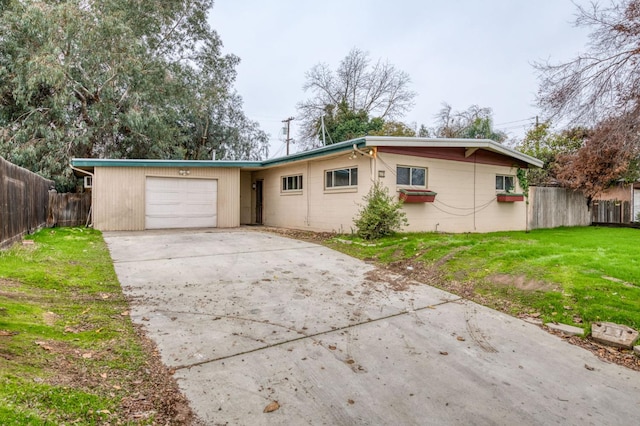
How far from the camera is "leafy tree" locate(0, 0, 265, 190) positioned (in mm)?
14883

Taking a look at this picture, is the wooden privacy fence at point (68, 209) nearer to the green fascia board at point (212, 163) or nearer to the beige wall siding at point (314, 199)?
the green fascia board at point (212, 163)

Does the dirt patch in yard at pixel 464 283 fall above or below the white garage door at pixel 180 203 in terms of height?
below

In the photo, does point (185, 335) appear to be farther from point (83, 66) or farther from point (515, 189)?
point (83, 66)

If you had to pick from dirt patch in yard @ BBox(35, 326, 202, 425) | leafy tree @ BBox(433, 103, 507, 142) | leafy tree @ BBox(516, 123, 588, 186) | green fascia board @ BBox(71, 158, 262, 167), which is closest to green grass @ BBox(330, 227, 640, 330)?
dirt patch in yard @ BBox(35, 326, 202, 425)

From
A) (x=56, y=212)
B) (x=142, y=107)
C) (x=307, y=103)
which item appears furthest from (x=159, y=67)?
(x=307, y=103)

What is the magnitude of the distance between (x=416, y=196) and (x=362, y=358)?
23.7 feet

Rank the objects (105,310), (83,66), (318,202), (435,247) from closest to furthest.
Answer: (105,310) → (435,247) → (318,202) → (83,66)

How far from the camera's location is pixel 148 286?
15.7ft

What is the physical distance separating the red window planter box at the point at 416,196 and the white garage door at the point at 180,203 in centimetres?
753

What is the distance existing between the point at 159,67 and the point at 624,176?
73.5 feet

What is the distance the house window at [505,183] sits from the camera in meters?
12.3

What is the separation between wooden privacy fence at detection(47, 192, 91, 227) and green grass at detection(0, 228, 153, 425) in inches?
378

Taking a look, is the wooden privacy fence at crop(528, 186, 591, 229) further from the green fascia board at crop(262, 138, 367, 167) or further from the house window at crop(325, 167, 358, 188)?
the green fascia board at crop(262, 138, 367, 167)

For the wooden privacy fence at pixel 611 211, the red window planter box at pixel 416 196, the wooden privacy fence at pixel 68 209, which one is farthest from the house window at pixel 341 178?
the wooden privacy fence at pixel 611 211
